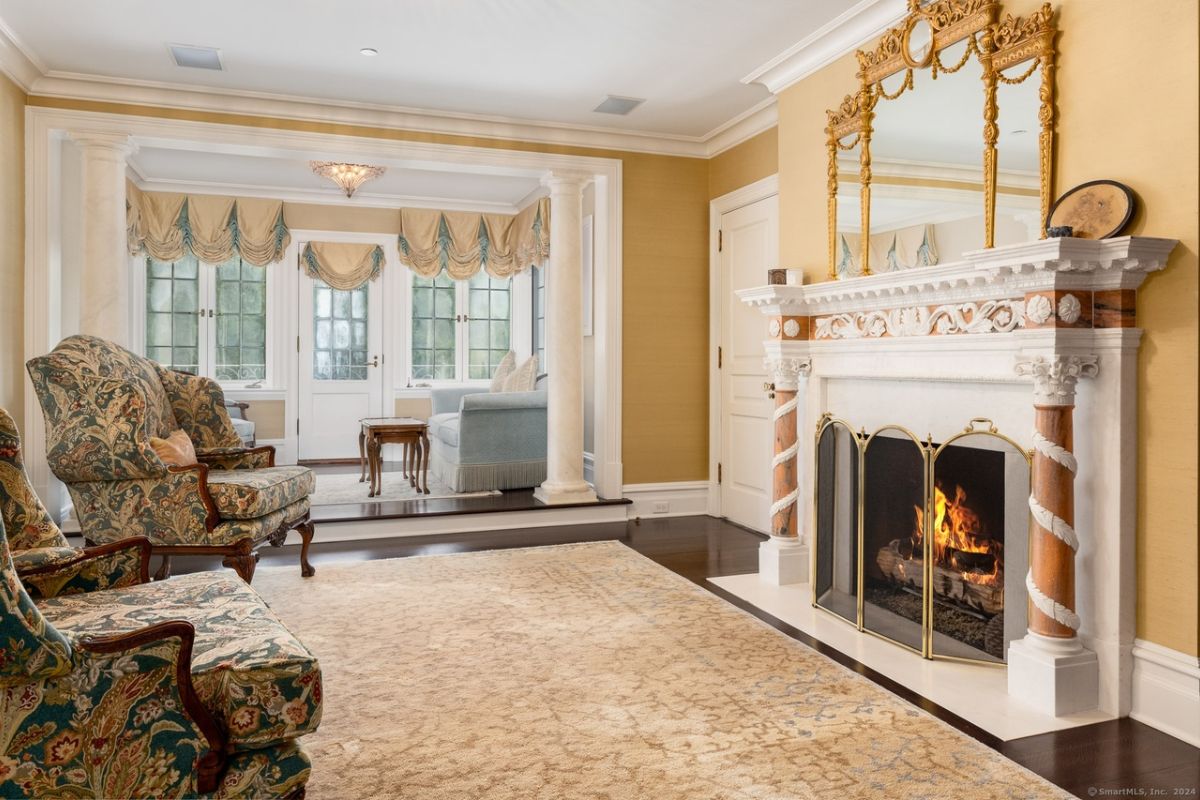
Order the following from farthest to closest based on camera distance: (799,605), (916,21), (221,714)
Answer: (799,605) < (916,21) < (221,714)

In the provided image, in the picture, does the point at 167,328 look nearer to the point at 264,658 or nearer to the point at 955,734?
the point at 264,658

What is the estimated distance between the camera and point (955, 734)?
236 centimetres

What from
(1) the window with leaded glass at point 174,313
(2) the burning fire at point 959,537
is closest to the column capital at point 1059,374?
(2) the burning fire at point 959,537

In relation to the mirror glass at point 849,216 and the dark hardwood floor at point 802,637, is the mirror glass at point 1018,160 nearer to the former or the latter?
the mirror glass at point 849,216

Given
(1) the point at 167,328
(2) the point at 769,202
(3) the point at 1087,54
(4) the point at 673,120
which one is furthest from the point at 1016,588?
(1) the point at 167,328

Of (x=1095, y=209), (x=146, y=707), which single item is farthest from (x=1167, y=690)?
(x=146, y=707)

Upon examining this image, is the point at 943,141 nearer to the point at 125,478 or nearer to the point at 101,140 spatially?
the point at 125,478

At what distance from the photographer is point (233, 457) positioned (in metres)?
4.11

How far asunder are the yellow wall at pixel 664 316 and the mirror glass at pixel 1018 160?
301 cm

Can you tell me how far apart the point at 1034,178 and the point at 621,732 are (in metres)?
2.33

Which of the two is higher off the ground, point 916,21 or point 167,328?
point 916,21

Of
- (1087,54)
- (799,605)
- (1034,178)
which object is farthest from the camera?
(799,605)

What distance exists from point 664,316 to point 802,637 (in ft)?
9.93

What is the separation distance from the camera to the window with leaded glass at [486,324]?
9.02 meters
